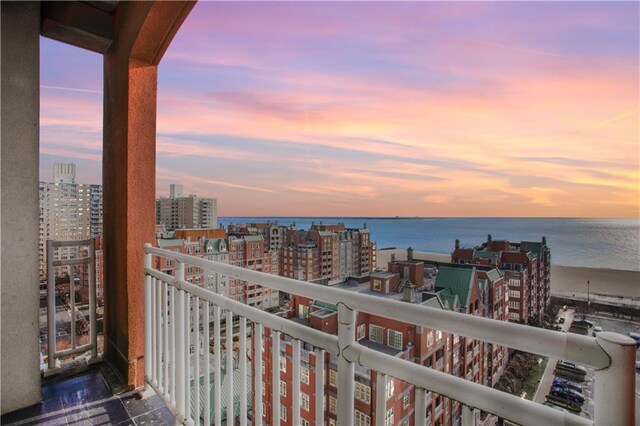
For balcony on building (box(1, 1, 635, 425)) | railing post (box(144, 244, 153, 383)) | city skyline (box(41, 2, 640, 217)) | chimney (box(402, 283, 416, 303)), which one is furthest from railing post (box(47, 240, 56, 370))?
chimney (box(402, 283, 416, 303))

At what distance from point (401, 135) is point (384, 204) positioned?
22.6 ft

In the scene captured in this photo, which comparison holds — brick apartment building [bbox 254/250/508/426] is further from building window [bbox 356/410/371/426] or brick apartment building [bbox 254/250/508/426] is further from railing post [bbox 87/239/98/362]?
railing post [bbox 87/239/98/362]

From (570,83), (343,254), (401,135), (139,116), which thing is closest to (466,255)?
(401,135)

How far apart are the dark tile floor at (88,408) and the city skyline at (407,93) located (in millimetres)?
1337

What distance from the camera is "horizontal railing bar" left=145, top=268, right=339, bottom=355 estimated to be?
83 cm

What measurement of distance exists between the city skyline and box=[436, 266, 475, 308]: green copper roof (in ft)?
12.1

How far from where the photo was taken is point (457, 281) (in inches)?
284

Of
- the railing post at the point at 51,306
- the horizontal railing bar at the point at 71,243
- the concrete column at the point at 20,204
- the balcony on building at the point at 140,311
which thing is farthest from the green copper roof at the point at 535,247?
the concrete column at the point at 20,204

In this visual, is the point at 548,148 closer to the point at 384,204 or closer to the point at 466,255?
the point at 466,255

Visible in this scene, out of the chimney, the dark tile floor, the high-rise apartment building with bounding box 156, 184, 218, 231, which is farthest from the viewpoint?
the high-rise apartment building with bounding box 156, 184, 218, 231

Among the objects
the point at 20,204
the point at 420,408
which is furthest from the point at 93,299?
the point at 420,408

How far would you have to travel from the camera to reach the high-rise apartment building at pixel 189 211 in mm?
6666

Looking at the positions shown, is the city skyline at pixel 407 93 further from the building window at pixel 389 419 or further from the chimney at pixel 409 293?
the chimney at pixel 409 293

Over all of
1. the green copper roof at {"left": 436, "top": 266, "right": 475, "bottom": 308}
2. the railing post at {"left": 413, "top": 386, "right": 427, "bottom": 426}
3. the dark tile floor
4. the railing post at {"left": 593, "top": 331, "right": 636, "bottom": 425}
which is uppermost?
the railing post at {"left": 593, "top": 331, "right": 636, "bottom": 425}
